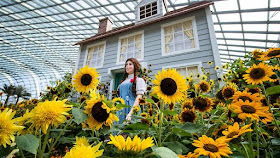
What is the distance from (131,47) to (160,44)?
3.96 feet

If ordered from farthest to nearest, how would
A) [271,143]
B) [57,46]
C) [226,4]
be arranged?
[57,46]
[226,4]
[271,143]

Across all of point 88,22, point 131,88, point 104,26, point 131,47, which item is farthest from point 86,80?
point 88,22

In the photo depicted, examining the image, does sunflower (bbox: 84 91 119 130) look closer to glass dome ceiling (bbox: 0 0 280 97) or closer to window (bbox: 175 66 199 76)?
window (bbox: 175 66 199 76)

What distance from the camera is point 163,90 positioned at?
826 millimetres

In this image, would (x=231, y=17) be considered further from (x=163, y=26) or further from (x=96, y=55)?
(x=96, y=55)

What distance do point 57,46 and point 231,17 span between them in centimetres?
1696

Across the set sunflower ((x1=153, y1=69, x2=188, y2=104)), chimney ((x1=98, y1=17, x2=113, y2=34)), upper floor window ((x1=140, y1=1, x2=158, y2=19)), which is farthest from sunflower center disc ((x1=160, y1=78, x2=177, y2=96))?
chimney ((x1=98, y1=17, x2=113, y2=34))

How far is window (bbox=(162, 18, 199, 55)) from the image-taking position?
4.33m

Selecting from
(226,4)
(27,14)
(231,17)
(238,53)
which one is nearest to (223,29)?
(231,17)

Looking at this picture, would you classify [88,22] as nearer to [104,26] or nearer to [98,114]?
[104,26]

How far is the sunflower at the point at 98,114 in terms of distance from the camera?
1.91ft

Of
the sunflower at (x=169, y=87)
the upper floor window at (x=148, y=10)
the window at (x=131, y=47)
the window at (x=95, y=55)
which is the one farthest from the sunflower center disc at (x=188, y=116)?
the upper floor window at (x=148, y=10)

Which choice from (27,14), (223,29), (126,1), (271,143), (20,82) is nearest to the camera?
(271,143)

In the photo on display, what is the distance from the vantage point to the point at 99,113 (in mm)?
583
